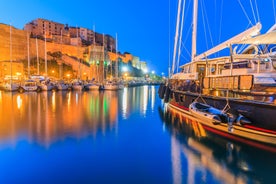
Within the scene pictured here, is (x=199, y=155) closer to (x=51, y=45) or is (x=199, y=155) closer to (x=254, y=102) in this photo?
(x=254, y=102)

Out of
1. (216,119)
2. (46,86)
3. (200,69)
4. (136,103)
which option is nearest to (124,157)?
(216,119)

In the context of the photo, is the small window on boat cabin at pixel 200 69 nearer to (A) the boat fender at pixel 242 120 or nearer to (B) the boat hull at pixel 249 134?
(B) the boat hull at pixel 249 134

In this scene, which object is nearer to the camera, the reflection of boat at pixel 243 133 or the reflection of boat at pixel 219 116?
the reflection of boat at pixel 243 133

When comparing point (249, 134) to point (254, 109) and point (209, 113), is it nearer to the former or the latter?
point (254, 109)

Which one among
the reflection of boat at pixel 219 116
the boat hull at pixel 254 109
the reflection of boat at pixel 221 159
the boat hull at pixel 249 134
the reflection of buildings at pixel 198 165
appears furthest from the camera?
the reflection of boat at pixel 219 116

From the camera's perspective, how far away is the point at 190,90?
1235 centimetres

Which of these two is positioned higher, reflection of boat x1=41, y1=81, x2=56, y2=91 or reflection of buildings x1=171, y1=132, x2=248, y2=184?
reflection of boat x1=41, y1=81, x2=56, y2=91

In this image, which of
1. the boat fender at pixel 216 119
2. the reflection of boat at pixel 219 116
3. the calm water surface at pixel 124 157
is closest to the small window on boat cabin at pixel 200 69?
the reflection of boat at pixel 219 116

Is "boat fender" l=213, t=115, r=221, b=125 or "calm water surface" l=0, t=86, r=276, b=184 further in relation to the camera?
"boat fender" l=213, t=115, r=221, b=125

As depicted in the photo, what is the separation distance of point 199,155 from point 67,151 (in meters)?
3.97

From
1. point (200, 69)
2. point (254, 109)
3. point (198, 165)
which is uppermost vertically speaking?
point (200, 69)

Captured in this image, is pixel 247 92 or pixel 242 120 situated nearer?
pixel 242 120

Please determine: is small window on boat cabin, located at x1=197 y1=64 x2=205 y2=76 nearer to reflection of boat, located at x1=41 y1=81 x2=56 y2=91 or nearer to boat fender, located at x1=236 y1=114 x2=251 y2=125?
boat fender, located at x1=236 y1=114 x2=251 y2=125

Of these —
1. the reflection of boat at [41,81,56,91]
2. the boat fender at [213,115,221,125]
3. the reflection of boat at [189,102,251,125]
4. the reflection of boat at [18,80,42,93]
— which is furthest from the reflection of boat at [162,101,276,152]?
the reflection of boat at [41,81,56,91]
